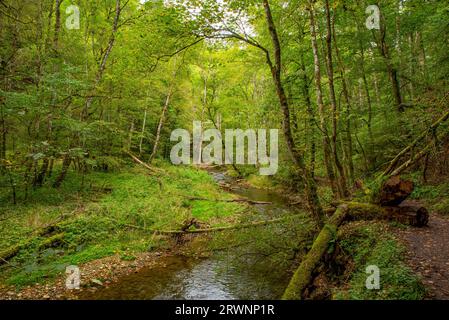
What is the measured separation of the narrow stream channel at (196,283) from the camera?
6.65m

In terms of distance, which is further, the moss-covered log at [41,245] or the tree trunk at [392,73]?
the tree trunk at [392,73]

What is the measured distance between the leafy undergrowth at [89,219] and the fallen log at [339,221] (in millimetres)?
5528

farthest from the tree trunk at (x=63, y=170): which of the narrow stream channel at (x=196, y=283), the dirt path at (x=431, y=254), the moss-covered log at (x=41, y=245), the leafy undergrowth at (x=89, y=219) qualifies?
the dirt path at (x=431, y=254)

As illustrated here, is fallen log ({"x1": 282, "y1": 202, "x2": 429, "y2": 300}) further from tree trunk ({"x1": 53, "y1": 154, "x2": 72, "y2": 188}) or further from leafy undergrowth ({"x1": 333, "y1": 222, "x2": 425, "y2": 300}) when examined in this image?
tree trunk ({"x1": 53, "y1": 154, "x2": 72, "y2": 188})

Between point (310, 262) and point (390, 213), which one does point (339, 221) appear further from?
point (310, 262)

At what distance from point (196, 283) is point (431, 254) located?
562 centimetres

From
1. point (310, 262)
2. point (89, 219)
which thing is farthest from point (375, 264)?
point (89, 219)

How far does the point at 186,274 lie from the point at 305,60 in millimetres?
13257

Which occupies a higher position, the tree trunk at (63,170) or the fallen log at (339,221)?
the tree trunk at (63,170)

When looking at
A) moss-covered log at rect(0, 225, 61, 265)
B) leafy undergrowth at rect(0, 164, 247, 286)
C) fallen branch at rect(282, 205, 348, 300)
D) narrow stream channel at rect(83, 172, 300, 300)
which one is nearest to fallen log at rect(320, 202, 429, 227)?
fallen branch at rect(282, 205, 348, 300)

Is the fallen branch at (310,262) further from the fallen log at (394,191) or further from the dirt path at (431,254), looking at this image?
the dirt path at (431,254)

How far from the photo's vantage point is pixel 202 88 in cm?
3078

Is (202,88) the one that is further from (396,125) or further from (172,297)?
(172,297)
